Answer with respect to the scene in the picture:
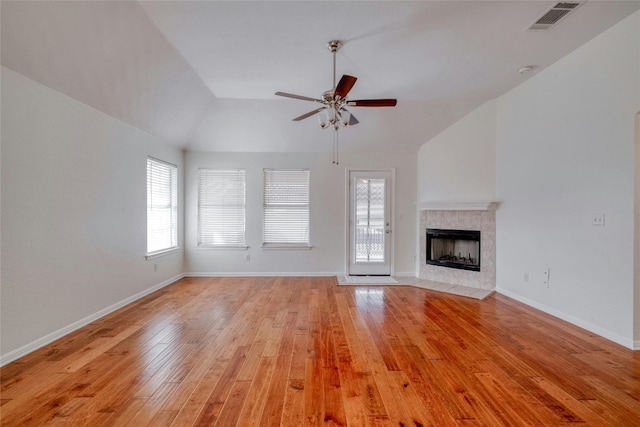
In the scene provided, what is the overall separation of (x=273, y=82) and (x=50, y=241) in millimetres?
3086

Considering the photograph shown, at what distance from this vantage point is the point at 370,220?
19.2 ft

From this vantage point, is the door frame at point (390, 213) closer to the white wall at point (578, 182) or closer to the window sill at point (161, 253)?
the white wall at point (578, 182)

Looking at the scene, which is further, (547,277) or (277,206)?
(277,206)

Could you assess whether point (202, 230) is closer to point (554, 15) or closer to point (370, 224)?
point (370, 224)

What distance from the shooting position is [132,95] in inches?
139

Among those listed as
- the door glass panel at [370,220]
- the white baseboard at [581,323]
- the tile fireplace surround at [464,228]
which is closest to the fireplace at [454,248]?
the tile fireplace surround at [464,228]

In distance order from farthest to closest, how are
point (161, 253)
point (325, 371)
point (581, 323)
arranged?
point (161, 253) → point (581, 323) → point (325, 371)

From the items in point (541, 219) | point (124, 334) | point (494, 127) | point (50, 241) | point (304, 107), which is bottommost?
point (124, 334)

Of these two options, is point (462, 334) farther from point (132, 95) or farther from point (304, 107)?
point (132, 95)

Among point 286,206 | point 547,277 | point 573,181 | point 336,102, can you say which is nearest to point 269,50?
point 336,102

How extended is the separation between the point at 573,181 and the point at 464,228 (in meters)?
1.84

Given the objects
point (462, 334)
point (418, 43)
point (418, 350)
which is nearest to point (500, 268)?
point (462, 334)

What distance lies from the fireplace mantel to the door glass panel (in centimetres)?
82

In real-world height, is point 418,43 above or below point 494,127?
above
